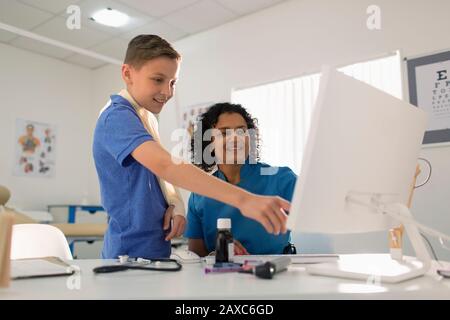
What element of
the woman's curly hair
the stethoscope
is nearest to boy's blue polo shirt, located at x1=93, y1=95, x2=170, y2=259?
the stethoscope

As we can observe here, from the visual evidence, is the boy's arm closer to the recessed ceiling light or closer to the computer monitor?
the computer monitor

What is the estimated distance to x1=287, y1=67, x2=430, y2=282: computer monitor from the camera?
668mm

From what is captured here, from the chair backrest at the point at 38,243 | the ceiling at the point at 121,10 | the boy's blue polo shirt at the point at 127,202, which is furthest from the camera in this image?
the ceiling at the point at 121,10

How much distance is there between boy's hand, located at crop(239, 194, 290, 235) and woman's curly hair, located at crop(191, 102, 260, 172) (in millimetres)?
912

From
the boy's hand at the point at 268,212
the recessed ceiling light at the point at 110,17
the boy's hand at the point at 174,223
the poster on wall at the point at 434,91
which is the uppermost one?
the recessed ceiling light at the point at 110,17

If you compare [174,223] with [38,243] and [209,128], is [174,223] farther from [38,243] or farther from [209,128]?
[209,128]

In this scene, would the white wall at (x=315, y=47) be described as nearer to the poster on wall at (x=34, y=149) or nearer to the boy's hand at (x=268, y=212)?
the boy's hand at (x=268, y=212)

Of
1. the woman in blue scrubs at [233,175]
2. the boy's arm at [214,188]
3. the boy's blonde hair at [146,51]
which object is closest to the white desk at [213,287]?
the boy's arm at [214,188]

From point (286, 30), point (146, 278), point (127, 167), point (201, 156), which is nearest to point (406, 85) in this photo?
point (286, 30)

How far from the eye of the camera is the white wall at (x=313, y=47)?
2369mm

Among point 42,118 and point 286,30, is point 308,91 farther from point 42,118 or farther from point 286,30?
point 42,118

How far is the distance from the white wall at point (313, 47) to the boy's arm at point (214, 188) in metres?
0.84

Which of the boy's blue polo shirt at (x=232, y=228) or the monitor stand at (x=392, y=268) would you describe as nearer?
the monitor stand at (x=392, y=268)

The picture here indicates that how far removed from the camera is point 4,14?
3.44 meters
